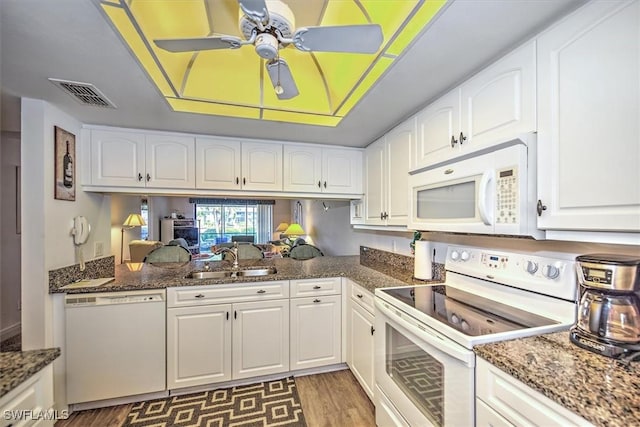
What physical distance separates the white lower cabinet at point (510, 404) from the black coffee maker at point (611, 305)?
0.31 meters

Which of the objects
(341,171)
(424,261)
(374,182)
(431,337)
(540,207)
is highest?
(341,171)

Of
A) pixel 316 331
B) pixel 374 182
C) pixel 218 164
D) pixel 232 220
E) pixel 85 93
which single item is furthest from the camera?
pixel 232 220

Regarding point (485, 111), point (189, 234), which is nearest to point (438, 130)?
point (485, 111)

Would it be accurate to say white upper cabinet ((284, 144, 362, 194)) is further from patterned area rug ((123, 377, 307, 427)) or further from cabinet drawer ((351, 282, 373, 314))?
patterned area rug ((123, 377, 307, 427))

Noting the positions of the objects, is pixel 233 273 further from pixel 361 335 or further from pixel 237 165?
pixel 361 335

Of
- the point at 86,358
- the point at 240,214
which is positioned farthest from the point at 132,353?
the point at 240,214

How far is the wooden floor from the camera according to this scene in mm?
1826

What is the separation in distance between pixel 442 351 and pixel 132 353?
2084 mm

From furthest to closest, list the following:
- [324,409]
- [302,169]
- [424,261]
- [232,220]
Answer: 1. [232,220]
2. [302,169]
3. [424,261]
4. [324,409]

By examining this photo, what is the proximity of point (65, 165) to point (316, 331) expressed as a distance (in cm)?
230

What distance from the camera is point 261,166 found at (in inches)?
105

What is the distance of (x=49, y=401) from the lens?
99 cm

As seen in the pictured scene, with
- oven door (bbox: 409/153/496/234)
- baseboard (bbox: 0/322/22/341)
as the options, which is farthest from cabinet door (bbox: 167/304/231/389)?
baseboard (bbox: 0/322/22/341)

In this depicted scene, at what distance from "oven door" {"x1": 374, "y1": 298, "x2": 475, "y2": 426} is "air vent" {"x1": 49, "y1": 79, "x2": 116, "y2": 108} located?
218 cm
